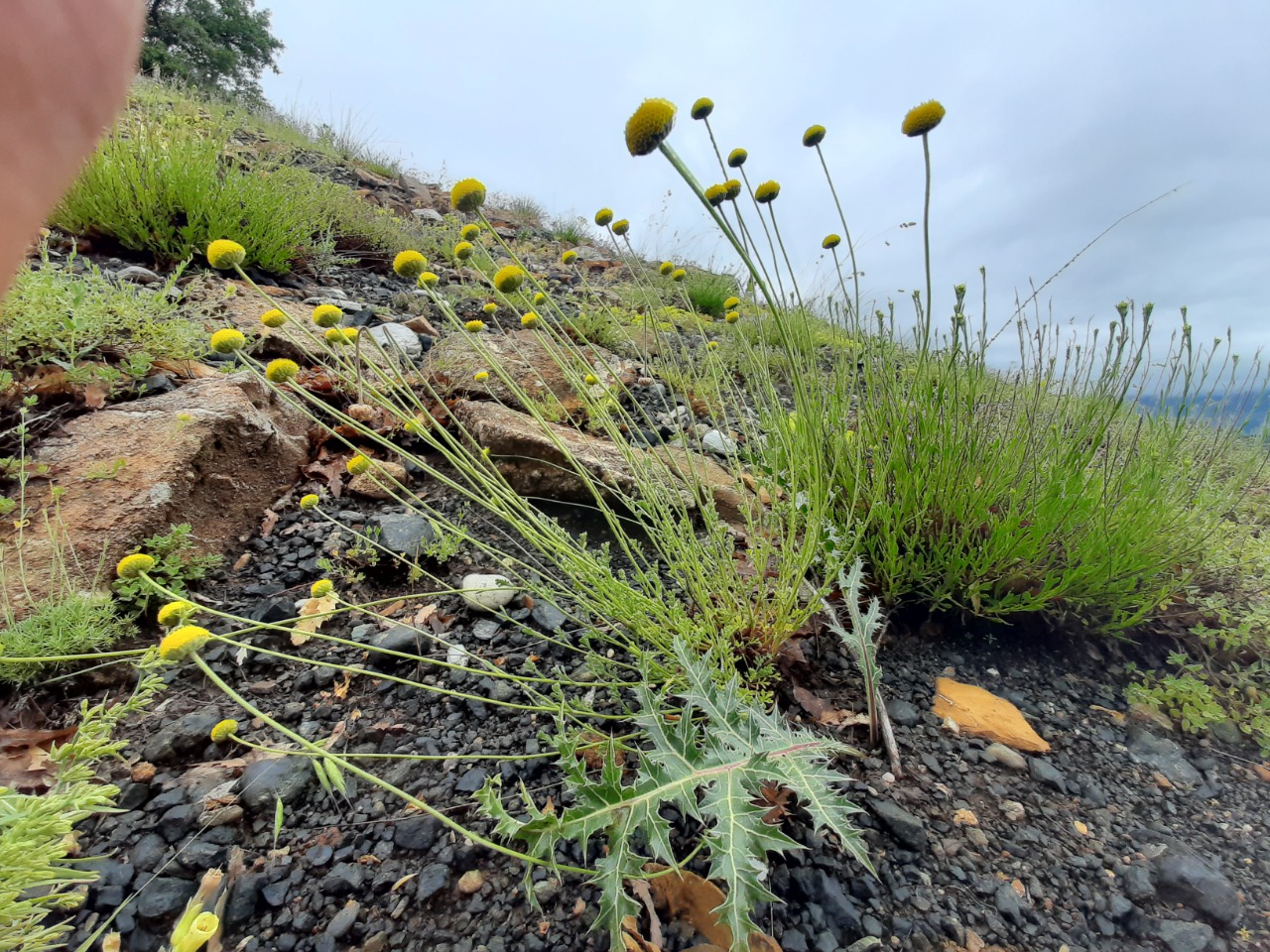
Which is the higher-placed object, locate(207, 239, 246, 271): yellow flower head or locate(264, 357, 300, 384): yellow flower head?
locate(207, 239, 246, 271): yellow flower head

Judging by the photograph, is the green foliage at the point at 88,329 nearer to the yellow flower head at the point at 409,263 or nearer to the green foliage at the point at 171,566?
the green foliage at the point at 171,566

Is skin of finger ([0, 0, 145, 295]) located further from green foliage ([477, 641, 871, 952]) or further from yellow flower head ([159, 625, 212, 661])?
green foliage ([477, 641, 871, 952])

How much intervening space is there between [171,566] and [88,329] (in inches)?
50.7

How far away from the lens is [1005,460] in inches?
73.0

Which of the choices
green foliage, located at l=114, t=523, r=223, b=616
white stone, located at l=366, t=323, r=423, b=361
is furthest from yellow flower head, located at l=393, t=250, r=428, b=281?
white stone, located at l=366, t=323, r=423, b=361

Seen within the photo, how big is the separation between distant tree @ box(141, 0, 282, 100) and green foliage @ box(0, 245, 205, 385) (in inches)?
654

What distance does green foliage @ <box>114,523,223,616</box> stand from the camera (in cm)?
164

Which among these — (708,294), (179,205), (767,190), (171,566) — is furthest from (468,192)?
(708,294)

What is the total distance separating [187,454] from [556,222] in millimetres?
8711

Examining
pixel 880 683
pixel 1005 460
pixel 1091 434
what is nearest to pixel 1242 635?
pixel 1091 434

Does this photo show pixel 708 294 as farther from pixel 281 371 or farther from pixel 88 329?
pixel 281 371

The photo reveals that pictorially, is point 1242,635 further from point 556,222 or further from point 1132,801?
point 556,222

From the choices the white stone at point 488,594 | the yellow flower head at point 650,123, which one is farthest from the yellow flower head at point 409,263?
the white stone at point 488,594

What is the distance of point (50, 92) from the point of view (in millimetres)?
307
